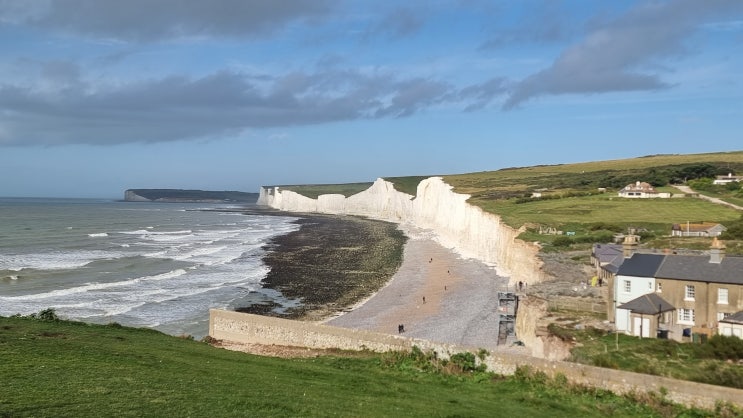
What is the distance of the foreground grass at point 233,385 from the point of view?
1088 cm

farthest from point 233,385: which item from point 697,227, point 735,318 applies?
point 697,227

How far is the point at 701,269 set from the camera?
21.6 meters

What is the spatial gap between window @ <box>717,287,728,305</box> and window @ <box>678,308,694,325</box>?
98 cm

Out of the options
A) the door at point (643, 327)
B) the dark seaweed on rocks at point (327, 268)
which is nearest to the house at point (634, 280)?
the door at point (643, 327)

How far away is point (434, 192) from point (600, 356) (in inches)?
3446

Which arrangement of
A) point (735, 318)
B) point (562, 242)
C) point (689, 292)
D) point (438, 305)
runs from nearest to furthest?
point (735, 318)
point (689, 292)
point (438, 305)
point (562, 242)

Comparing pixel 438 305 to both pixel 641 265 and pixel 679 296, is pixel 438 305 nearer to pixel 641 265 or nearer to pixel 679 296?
pixel 641 265

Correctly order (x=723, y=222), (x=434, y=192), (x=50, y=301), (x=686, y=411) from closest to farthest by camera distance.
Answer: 1. (x=686, y=411)
2. (x=50, y=301)
3. (x=723, y=222)
4. (x=434, y=192)

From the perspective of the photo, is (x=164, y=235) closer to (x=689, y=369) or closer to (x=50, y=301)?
(x=50, y=301)

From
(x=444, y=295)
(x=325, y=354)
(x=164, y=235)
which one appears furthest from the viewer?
(x=164, y=235)

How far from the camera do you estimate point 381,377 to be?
15.8 meters

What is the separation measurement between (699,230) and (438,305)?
19522mm

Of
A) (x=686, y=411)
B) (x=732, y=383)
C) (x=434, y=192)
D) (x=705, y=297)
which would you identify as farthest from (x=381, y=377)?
(x=434, y=192)

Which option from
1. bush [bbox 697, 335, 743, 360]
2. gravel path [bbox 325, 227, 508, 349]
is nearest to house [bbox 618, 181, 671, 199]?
gravel path [bbox 325, 227, 508, 349]
